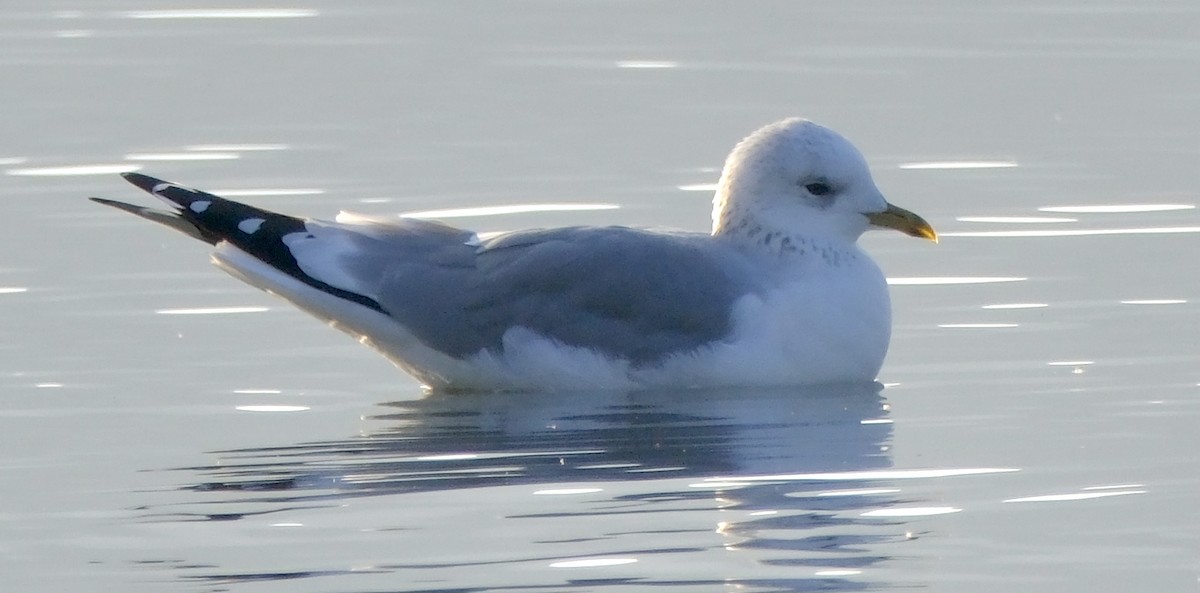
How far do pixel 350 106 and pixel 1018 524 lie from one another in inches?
313

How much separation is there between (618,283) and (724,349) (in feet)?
1.54

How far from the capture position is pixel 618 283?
9.46 m

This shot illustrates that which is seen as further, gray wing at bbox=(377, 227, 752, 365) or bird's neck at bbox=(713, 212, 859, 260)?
bird's neck at bbox=(713, 212, 859, 260)

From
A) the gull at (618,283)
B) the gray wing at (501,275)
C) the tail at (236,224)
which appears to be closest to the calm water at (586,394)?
the gull at (618,283)

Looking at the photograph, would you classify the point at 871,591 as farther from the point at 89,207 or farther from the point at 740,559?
the point at 89,207

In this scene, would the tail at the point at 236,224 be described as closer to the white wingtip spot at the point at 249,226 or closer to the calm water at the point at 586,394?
the white wingtip spot at the point at 249,226

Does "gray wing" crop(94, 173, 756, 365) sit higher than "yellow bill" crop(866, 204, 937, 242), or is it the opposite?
"yellow bill" crop(866, 204, 937, 242)

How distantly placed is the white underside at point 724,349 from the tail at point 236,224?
0.17 ft

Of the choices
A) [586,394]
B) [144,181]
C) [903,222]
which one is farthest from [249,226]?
[903,222]

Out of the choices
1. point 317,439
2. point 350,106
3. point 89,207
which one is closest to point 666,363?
point 317,439

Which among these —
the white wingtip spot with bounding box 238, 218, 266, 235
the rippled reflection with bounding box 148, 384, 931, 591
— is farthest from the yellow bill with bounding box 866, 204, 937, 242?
the white wingtip spot with bounding box 238, 218, 266, 235

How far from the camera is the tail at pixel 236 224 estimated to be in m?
9.85

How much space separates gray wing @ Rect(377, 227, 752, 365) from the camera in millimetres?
9398

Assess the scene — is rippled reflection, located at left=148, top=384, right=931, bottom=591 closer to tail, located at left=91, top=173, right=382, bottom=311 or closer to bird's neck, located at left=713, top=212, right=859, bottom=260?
bird's neck, located at left=713, top=212, right=859, bottom=260
